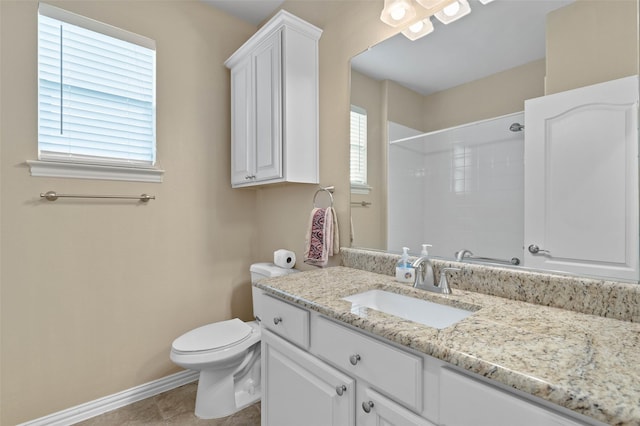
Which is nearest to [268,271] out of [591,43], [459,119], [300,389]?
[300,389]

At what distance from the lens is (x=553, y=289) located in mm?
1035

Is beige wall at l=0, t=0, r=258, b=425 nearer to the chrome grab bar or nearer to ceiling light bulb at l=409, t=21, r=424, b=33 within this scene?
ceiling light bulb at l=409, t=21, r=424, b=33

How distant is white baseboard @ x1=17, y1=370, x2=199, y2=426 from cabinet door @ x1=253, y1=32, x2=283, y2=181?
1506mm

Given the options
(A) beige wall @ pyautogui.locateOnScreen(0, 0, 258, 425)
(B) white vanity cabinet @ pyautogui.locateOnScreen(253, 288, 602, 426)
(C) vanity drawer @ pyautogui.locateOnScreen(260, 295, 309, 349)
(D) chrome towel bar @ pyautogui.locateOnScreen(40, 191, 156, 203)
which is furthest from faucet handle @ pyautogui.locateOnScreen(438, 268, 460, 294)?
(D) chrome towel bar @ pyautogui.locateOnScreen(40, 191, 156, 203)

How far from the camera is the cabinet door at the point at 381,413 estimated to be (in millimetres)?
801

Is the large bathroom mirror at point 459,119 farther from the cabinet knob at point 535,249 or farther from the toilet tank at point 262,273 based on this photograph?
the toilet tank at point 262,273

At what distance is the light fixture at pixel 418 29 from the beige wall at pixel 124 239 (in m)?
1.48

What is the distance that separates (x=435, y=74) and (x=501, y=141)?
459 mm

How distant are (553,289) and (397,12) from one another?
1.37 m

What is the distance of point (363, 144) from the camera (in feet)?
5.68

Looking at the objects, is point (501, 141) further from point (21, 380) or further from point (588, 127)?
point (21, 380)

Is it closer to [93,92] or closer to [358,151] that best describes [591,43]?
[358,151]

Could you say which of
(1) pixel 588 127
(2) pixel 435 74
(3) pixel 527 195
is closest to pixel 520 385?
(3) pixel 527 195

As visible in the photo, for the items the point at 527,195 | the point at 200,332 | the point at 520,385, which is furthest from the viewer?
the point at 200,332
